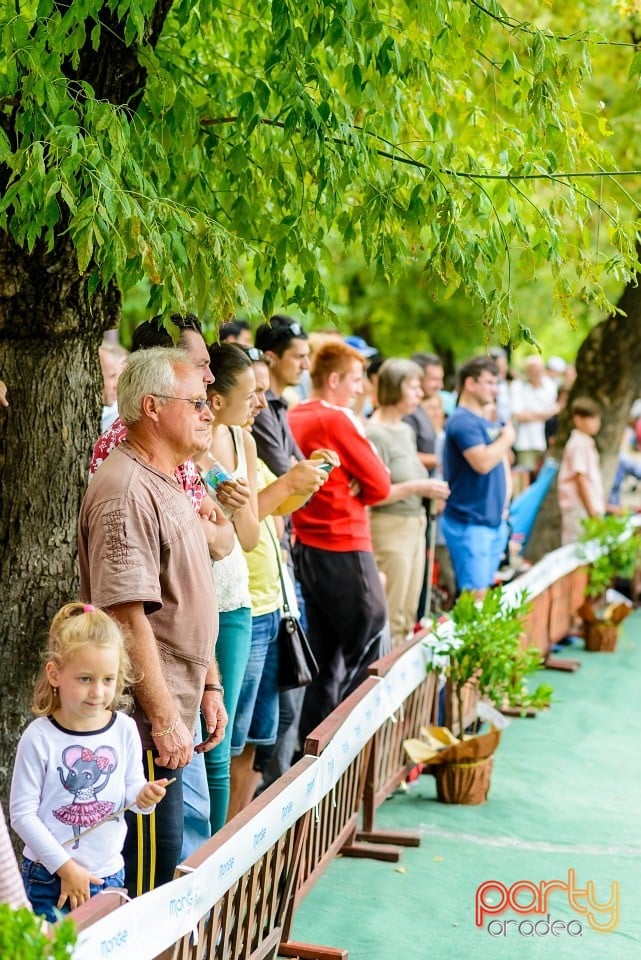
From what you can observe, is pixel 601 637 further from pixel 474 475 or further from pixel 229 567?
pixel 229 567

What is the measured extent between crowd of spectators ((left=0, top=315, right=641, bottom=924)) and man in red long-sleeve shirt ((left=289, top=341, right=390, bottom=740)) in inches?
0.4

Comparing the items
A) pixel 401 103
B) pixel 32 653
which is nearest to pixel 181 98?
pixel 401 103

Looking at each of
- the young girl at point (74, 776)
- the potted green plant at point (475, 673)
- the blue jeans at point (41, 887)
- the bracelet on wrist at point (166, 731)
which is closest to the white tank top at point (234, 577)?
the bracelet on wrist at point (166, 731)

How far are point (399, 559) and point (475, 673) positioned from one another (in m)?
1.20

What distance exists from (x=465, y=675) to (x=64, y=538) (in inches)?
115

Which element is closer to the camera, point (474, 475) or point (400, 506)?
point (400, 506)

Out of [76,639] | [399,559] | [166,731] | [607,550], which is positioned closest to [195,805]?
[166,731]

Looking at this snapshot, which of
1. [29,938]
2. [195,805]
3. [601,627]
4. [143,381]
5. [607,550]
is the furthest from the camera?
[607,550]

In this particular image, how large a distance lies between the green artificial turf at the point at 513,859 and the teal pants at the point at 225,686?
0.65 meters

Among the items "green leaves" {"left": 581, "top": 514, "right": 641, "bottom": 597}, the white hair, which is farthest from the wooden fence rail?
"green leaves" {"left": 581, "top": 514, "right": 641, "bottom": 597}

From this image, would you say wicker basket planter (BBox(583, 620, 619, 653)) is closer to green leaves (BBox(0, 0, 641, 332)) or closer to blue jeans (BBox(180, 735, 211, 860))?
green leaves (BBox(0, 0, 641, 332))

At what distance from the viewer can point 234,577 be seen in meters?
5.13

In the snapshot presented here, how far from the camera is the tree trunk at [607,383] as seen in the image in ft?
41.4

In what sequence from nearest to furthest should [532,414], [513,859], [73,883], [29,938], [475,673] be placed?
1. [29,938]
2. [73,883]
3. [513,859]
4. [475,673]
5. [532,414]
